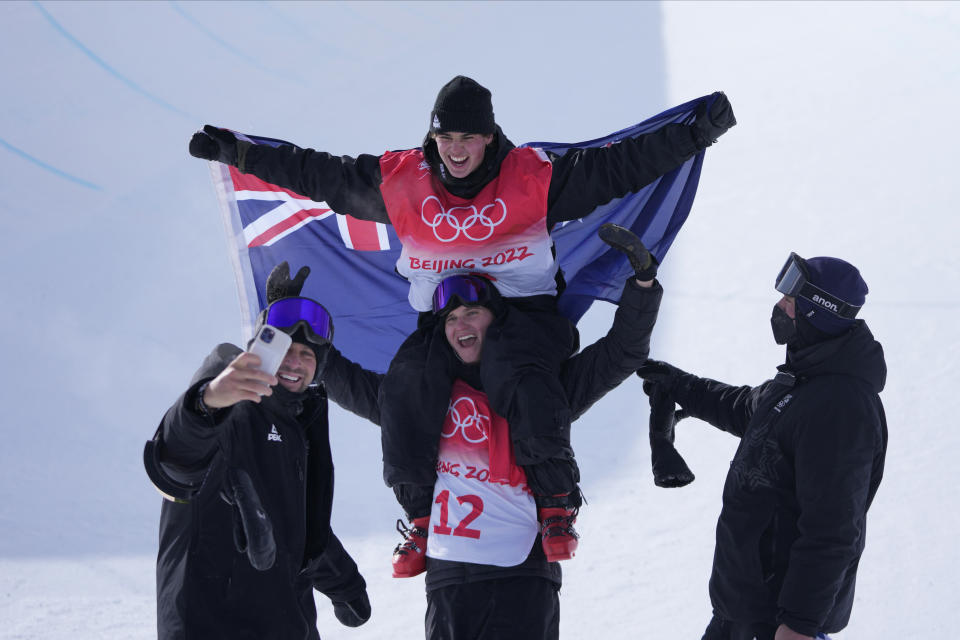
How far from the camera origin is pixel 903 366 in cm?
600

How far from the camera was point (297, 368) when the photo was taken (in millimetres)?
2938

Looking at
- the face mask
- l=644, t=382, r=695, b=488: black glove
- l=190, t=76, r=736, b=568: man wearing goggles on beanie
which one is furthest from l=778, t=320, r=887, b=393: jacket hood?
l=190, t=76, r=736, b=568: man wearing goggles on beanie

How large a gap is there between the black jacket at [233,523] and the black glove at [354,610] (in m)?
0.47

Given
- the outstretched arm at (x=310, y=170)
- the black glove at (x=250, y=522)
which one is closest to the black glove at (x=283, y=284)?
the outstretched arm at (x=310, y=170)

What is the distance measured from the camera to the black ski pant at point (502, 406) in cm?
321

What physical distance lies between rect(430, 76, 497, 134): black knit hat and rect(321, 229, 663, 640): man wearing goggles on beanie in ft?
1.66

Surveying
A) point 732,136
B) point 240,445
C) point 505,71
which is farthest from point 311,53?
point 240,445

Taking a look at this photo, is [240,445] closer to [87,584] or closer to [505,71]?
[87,584]

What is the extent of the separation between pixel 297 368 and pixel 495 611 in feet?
3.10

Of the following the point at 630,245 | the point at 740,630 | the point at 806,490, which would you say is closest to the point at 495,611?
the point at 740,630

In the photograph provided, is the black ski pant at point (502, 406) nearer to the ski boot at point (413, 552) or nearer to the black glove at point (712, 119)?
the ski boot at point (413, 552)

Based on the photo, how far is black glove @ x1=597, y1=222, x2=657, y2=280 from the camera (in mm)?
3201

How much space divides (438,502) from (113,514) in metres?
2.75

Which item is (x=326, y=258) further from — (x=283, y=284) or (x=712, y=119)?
(x=712, y=119)
